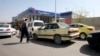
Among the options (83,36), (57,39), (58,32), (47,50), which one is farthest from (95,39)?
(83,36)

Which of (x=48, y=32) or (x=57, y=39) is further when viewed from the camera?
(x=48, y=32)

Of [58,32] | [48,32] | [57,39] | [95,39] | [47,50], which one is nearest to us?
[95,39]

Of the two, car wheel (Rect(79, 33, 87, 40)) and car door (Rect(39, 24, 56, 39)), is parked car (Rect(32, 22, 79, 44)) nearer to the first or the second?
car door (Rect(39, 24, 56, 39))

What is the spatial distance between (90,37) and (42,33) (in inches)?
189

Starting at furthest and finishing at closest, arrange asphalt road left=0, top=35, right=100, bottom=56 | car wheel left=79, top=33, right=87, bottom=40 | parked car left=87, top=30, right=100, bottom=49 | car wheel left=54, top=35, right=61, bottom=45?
car wheel left=79, top=33, right=87, bottom=40, car wheel left=54, top=35, right=61, bottom=45, parked car left=87, top=30, right=100, bottom=49, asphalt road left=0, top=35, right=100, bottom=56

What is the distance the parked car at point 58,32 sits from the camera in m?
10.6

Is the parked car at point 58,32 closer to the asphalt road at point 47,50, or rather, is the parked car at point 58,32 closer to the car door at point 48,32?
the car door at point 48,32

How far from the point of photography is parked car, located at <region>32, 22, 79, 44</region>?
34.9 ft

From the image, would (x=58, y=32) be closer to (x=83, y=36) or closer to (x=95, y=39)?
(x=95, y=39)

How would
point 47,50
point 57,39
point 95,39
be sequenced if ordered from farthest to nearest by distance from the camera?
point 57,39
point 47,50
point 95,39

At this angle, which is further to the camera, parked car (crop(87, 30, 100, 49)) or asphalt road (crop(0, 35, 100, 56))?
parked car (crop(87, 30, 100, 49))

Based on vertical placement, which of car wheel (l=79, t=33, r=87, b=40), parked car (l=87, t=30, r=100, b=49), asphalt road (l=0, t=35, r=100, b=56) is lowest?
asphalt road (l=0, t=35, r=100, b=56)

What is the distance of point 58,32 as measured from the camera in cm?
1124

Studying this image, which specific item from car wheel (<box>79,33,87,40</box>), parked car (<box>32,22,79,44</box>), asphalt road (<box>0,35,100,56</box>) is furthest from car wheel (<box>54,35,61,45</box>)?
car wheel (<box>79,33,87,40</box>)
